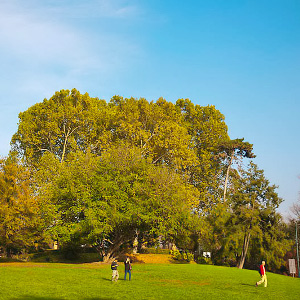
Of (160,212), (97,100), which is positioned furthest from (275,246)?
(97,100)

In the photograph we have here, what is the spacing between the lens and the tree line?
129 feet

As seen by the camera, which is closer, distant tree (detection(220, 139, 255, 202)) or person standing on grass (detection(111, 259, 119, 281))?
person standing on grass (detection(111, 259, 119, 281))

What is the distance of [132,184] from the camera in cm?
4116

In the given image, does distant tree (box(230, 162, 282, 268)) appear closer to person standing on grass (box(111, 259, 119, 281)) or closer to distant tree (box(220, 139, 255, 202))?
distant tree (box(220, 139, 255, 202))

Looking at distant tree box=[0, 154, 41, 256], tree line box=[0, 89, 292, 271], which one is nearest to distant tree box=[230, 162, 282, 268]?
tree line box=[0, 89, 292, 271]

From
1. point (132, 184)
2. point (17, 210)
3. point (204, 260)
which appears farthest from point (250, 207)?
point (17, 210)

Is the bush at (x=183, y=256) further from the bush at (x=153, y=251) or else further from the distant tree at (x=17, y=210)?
the distant tree at (x=17, y=210)

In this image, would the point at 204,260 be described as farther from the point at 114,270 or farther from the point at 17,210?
the point at 114,270

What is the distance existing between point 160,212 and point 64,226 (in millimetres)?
9778

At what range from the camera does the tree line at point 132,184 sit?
39.4m

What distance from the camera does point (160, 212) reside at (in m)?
40.0

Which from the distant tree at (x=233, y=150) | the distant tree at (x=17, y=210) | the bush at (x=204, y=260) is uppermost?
the distant tree at (x=233, y=150)

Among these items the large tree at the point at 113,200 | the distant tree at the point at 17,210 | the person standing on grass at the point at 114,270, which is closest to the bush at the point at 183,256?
the large tree at the point at 113,200

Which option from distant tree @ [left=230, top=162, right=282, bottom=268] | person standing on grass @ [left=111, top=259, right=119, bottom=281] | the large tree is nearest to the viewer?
person standing on grass @ [left=111, top=259, right=119, bottom=281]
